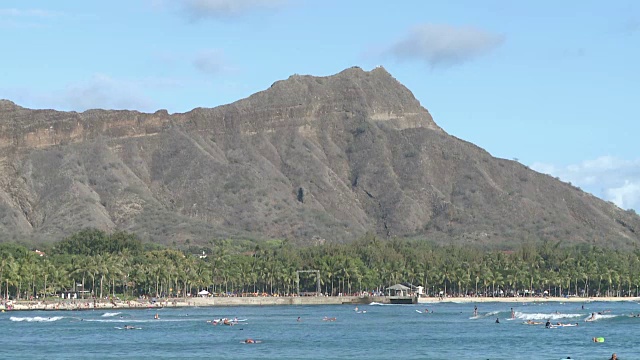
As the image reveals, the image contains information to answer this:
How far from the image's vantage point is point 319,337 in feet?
473

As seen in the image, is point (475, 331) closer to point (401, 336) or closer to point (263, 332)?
point (401, 336)

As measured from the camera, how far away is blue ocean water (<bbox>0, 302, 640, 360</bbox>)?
12119 centimetres

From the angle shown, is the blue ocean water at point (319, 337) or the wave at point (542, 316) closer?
the blue ocean water at point (319, 337)

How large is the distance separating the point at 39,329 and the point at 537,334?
202 ft

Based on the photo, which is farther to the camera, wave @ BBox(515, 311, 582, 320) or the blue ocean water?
wave @ BBox(515, 311, 582, 320)

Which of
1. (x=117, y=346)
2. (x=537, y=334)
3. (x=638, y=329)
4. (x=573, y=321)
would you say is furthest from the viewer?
(x=573, y=321)

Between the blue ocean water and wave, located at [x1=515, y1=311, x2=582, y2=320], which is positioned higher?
wave, located at [x1=515, y1=311, x2=582, y2=320]

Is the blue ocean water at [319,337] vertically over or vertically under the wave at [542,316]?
under

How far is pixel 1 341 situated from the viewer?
137750mm

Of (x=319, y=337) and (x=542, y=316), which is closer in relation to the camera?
(x=319, y=337)

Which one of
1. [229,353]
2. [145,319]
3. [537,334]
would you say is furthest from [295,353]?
[145,319]

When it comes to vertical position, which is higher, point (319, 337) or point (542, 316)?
point (542, 316)

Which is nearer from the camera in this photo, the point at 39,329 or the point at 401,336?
the point at 401,336

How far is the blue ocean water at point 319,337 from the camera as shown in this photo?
121194mm
